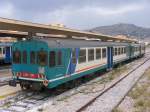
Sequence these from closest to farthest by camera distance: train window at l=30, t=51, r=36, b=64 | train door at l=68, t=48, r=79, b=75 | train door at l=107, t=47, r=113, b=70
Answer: train window at l=30, t=51, r=36, b=64
train door at l=68, t=48, r=79, b=75
train door at l=107, t=47, r=113, b=70

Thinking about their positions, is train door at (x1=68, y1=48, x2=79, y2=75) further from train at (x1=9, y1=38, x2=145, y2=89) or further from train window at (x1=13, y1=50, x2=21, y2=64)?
train window at (x1=13, y1=50, x2=21, y2=64)

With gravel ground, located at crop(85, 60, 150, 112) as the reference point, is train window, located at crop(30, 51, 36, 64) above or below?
above

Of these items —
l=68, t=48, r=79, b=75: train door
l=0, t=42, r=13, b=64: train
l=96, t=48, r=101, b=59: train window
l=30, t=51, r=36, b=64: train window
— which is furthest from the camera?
l=0, t=42, r=13, b=64: train

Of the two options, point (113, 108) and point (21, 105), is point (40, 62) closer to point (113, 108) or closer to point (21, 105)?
point (21, 105)

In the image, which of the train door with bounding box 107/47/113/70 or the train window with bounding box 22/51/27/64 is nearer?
the train window with bounding box 22/51/27/64

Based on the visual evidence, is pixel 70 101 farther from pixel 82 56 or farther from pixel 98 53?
pixel 98 53

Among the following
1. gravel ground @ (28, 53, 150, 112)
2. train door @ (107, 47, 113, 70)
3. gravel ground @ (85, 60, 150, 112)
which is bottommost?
gravel ground @ (85, 60, 150, 112)

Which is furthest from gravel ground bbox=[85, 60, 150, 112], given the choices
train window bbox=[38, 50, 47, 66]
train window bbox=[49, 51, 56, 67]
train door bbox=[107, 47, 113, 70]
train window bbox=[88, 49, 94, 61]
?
train door bbox=[107, 47, 113, 70]

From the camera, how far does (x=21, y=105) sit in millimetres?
11367

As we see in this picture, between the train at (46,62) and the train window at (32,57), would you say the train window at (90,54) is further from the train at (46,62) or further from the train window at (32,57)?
the train window at (32,57)

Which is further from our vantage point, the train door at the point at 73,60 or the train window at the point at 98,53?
the train window at the point at 98,53

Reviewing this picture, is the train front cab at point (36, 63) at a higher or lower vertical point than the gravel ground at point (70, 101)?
higher

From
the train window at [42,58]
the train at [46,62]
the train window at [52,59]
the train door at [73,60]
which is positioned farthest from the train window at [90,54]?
the train window at [42,58]

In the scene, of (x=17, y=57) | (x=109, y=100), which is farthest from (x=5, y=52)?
(x=109, y=100)
